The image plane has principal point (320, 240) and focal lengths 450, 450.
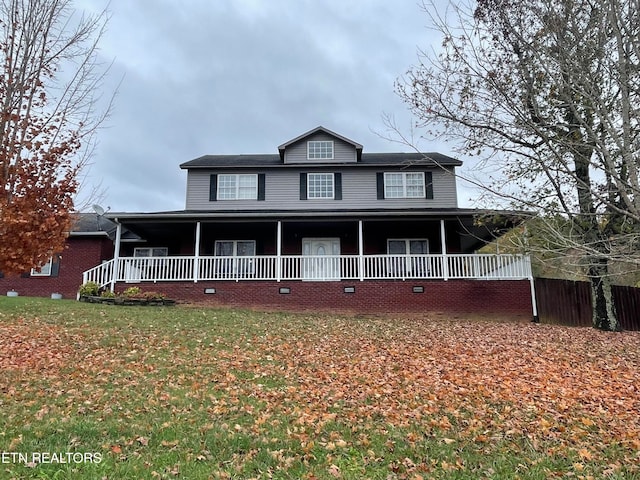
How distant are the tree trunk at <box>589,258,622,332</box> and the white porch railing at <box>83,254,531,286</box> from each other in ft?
7.37

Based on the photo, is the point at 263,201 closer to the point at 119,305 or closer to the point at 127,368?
the point at 119,305

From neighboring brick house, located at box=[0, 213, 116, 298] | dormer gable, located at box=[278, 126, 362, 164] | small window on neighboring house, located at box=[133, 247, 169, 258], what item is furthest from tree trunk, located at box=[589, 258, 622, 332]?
neighboring brick house, located at box=[0, 213, 116, 298]

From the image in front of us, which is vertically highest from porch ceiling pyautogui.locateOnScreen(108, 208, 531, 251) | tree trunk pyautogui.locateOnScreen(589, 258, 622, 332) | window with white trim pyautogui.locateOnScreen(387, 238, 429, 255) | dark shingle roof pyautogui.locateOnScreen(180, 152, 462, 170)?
dark shingle roof pyautogui.locateOnScreen(180, 152, 462, 170)

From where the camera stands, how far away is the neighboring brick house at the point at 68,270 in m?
19.4

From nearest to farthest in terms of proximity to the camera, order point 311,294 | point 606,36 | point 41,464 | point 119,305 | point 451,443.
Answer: point 41,464
point 451,443
point 606,36
point 119,305
point 311,294

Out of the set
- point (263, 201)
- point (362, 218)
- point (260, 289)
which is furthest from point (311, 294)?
point (263, 201)

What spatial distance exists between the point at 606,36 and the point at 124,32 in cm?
877

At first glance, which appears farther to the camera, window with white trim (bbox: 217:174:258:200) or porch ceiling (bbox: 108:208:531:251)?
window with white trim (bbox: 217:174:258:200)

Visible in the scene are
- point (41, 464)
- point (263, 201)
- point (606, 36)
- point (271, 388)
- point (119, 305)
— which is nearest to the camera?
point (41, 464)

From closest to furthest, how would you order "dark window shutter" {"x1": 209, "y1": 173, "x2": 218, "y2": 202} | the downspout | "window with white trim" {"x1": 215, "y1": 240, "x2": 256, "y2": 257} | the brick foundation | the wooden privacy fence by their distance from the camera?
the wooden privacy fence < the downspout < the brick foundation < "window with white trim" {"x1": 215, "y1": 240, "x2": 256, "y2": 257} < "dark window shutter" {"x1": 209, "y1": 173, "x2": 218, "y2": 202}

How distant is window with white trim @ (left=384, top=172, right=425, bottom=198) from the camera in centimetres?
1925

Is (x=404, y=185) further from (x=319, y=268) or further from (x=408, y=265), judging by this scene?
(x=319, y=268)

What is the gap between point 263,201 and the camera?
19234 millimetres

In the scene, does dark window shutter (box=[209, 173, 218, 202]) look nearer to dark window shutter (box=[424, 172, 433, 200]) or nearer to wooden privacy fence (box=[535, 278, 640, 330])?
dark window shutter (box=[424, 172, 433, 200])
